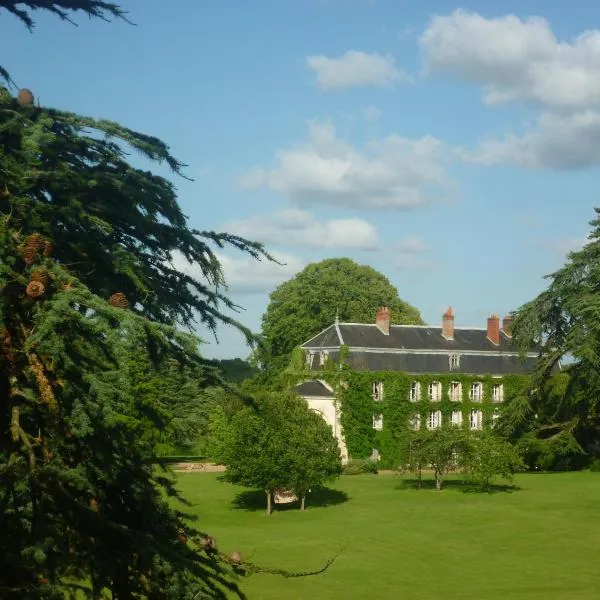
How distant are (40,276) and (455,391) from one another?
53.1 meters

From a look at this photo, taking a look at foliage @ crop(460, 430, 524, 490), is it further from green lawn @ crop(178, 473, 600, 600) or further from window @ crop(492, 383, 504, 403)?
window @ crop(492, 383, 504, 403)

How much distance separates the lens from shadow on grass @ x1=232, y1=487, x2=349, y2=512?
40.1m

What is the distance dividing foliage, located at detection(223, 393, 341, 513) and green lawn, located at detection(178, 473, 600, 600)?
1.44 meters

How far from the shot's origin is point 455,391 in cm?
5678

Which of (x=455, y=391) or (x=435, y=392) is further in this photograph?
(x=455, y=391)

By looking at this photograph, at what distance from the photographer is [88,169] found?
7.22 meters

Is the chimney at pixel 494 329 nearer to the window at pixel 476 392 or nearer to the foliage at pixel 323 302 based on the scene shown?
the window at pixel 476 392

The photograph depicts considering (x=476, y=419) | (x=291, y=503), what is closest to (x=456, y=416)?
(x=476, y=419)

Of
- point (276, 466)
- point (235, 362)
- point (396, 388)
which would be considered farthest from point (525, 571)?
point (396, 388)

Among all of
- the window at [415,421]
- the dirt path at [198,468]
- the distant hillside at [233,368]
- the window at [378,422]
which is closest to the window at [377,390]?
the window at [378,422]

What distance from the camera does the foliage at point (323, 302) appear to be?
68562 millimetres

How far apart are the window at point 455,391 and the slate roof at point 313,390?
801 centimetres

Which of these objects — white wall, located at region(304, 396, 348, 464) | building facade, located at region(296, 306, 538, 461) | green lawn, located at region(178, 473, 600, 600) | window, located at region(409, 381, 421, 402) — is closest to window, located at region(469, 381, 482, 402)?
building facade, located at region(296, 306, 538, 461)

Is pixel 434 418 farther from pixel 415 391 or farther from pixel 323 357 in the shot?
pixel 323 357
